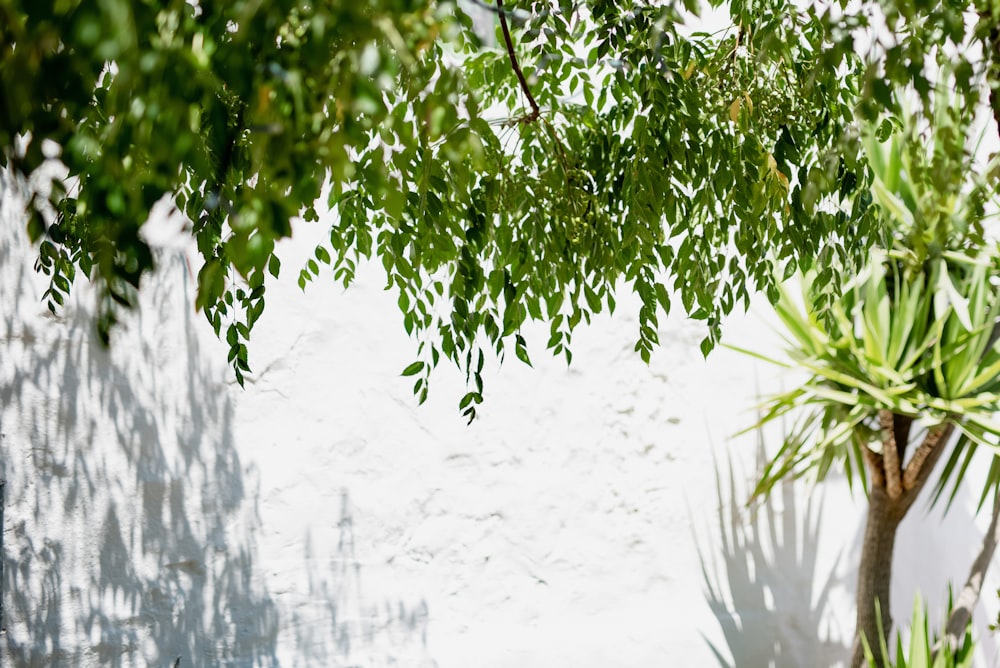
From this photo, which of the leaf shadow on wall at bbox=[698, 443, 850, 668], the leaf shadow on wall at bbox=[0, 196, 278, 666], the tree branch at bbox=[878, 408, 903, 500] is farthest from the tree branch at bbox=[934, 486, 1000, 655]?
the leaf shadow on wall at bbox=[0, 196, 278, 666]

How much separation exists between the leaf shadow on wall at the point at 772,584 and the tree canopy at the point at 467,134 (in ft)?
5.59

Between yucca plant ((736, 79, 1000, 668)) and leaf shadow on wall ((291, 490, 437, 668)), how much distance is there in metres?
1.25

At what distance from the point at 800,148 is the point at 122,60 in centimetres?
141

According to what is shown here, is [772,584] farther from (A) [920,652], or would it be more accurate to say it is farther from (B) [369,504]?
(B) [369,504]

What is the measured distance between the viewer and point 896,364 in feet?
9.70

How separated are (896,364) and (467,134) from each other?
246 cm

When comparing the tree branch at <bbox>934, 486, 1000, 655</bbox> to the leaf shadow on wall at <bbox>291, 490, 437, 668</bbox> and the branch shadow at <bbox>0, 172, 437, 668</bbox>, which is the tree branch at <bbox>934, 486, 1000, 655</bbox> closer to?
the leaf shadow on wall at <bbox>291, 490, 437, 668</bbox>

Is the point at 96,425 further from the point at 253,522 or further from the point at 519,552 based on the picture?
the point at 519,552

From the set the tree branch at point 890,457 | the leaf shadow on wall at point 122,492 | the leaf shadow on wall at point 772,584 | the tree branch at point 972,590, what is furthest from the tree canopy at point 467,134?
the leaf shadow on wall at point 772,584

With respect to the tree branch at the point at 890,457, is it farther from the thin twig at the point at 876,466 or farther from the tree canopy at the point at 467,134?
the tree canopy at the point at 467,134

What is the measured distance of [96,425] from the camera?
111 inches

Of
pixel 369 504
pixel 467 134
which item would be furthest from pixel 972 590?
pixel 467 134

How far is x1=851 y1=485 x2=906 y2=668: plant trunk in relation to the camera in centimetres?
308

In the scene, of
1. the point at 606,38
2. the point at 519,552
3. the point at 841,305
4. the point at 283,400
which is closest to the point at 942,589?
the point at 841,305
